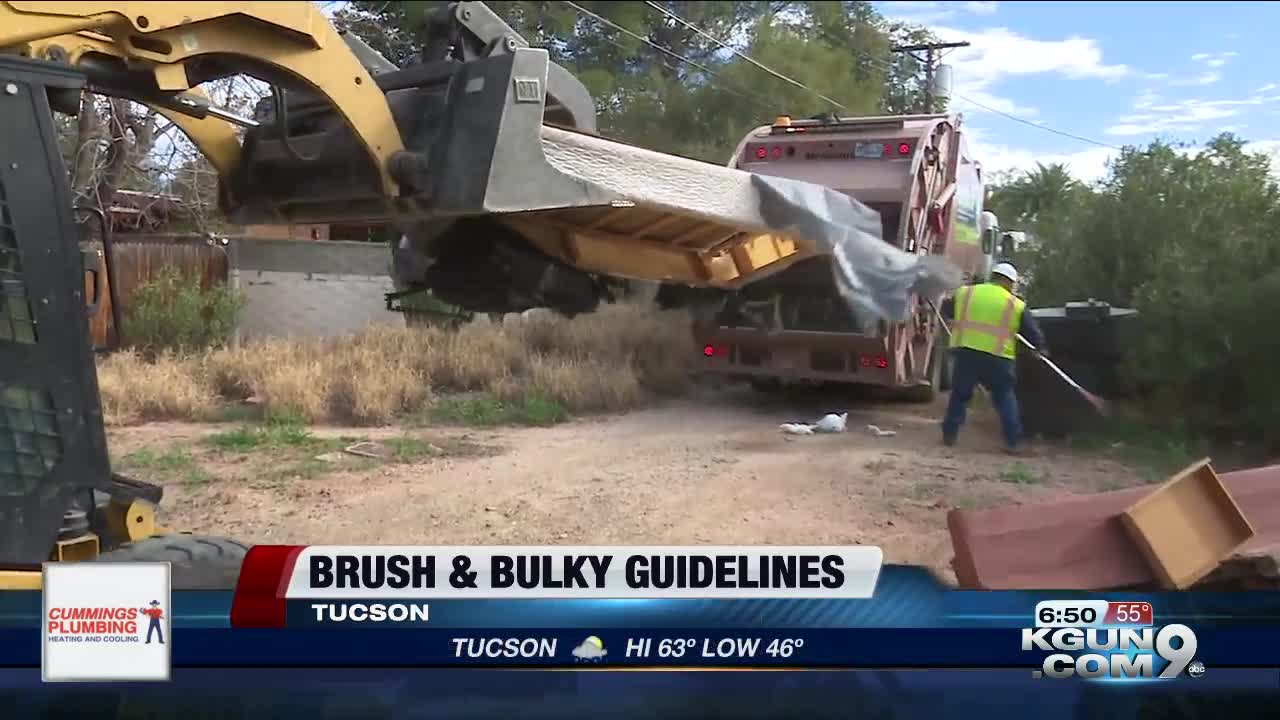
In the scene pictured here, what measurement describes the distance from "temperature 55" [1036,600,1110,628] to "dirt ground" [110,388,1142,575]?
9.5 inches

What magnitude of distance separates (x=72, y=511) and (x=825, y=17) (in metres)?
2.02

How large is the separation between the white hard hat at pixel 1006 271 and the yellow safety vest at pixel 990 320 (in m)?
0.06

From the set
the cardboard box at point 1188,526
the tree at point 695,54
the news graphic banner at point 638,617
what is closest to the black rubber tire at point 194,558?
the news graphic banner at point 638,617

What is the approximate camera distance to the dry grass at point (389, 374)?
238 cm

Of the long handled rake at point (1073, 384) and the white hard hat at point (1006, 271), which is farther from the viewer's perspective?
the white hard hat at point (1006, 271)

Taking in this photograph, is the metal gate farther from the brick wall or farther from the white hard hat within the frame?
the white hard hat

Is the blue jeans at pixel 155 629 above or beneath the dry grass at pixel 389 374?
beneath

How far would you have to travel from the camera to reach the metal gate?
6.91 ft

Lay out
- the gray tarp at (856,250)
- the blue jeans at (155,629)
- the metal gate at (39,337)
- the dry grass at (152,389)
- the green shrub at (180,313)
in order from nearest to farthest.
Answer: the metal gate at (39,337) < the blue jeans at (155,629) < the dry grass at (152,389) < the green shrub at (180,313) < the gray tarp at (856,250)

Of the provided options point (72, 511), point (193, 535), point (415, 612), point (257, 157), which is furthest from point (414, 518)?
point (257, 157)

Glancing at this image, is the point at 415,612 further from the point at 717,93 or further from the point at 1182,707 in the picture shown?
the point at 1182,707

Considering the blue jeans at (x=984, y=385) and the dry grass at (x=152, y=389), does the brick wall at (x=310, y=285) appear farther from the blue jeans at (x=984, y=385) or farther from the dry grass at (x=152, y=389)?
the blue jeans at (x=984, y=385)

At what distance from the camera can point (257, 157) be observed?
2748 millimetres

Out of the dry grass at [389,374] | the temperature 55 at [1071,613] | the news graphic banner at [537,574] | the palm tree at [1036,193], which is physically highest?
the palm tree at [1036,193]
